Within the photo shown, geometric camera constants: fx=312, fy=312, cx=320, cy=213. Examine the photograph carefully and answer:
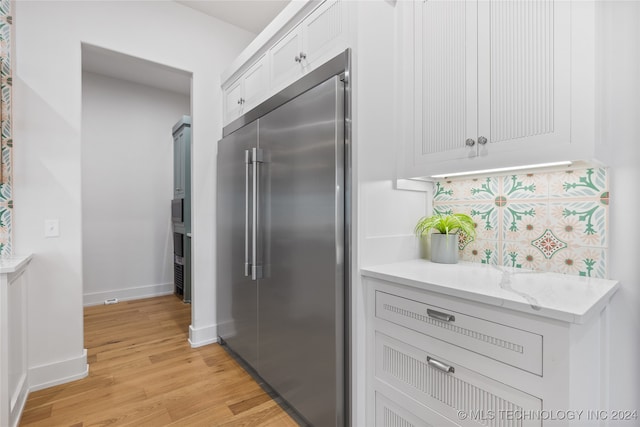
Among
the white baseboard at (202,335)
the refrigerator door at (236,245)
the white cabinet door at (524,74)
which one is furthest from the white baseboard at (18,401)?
the white cabinet door at (524,74)

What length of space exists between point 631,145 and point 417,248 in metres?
0.93

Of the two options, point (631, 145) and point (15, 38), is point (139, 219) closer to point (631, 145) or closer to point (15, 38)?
point (15, 38)

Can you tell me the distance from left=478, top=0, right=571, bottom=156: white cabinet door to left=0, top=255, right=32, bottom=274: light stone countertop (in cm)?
223

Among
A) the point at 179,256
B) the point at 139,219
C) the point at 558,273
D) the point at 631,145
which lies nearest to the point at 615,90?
the point at 631,145

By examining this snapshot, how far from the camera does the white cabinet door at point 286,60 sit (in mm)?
1781

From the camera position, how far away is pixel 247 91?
2348 millimetres

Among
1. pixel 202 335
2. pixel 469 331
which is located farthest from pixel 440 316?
pixel 202 335

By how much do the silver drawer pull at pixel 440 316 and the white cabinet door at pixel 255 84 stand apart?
5.52 feet

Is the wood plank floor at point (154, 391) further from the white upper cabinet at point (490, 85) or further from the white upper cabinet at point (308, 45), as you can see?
the white upper cabinet at point (308, 45)

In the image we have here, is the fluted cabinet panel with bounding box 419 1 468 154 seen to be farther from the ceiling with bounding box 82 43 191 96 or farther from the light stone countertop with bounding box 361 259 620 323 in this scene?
the ceiling with bounding box 82 43 191 96

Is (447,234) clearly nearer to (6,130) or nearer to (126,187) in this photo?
(6,130)

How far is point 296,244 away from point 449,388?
920mm

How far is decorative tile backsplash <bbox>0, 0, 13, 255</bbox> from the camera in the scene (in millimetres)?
1857

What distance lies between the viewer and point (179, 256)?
4.03 meters
